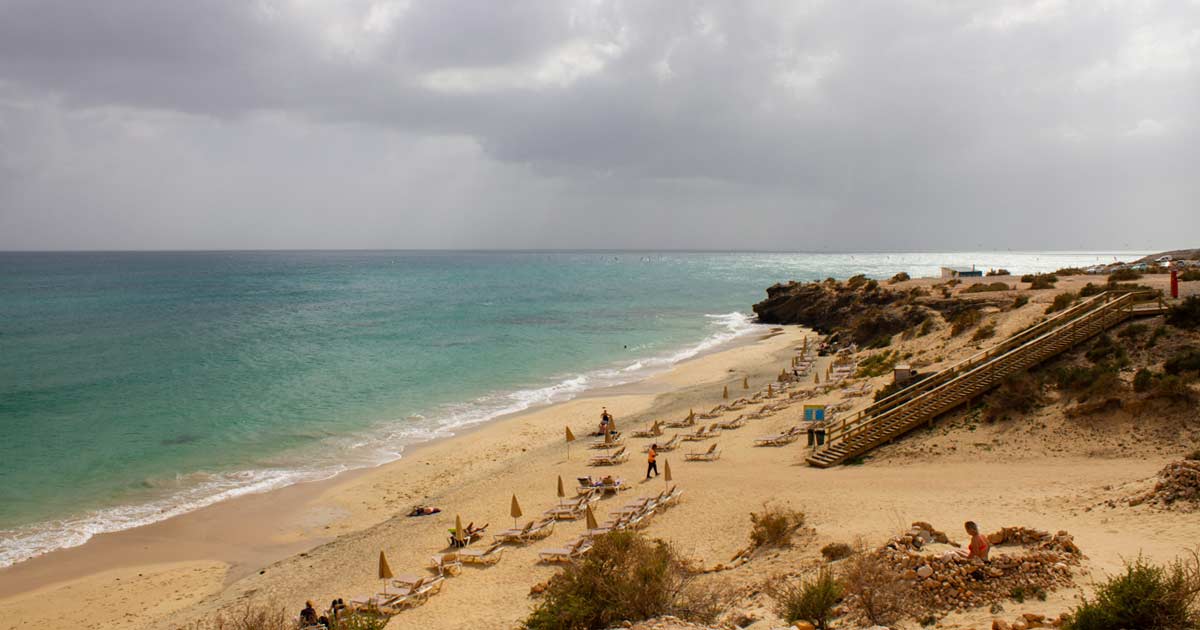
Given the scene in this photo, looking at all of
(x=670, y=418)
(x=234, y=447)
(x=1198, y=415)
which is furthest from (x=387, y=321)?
(x=1198, y=415)

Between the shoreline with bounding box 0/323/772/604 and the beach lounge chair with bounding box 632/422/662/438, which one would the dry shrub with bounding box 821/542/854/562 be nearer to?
the shoreline with bounding box 0/323/772/604

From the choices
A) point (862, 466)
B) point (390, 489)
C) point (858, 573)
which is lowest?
point (390, 489)

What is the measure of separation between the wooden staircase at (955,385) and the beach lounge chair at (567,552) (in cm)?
793

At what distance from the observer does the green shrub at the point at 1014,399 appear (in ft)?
62.8

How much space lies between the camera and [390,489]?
2214 centimetres

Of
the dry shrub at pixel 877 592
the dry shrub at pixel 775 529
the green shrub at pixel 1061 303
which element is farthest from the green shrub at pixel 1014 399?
the dry shrub at pixel 877 592

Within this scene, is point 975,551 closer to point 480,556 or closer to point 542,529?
point 542,529

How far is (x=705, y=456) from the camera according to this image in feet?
71.2

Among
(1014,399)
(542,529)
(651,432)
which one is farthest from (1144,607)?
(651,432)

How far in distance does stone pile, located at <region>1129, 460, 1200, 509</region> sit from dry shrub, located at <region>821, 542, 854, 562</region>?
5.34 metres

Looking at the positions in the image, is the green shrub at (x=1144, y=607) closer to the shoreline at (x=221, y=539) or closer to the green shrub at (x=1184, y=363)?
the green shrub at (x=1184, y=363)

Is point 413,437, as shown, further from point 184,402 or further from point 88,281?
point 88,281

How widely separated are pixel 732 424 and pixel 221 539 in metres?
17.0

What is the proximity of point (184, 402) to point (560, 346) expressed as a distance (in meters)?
25.6
